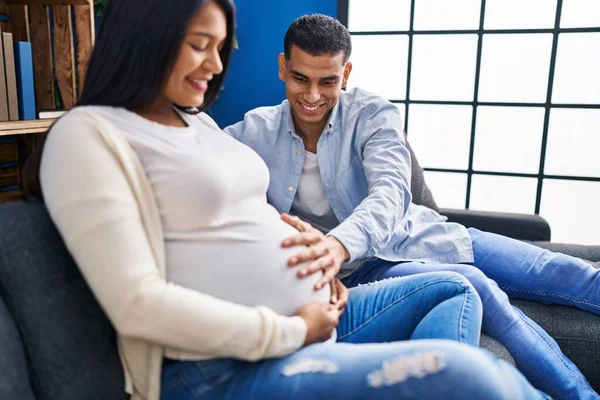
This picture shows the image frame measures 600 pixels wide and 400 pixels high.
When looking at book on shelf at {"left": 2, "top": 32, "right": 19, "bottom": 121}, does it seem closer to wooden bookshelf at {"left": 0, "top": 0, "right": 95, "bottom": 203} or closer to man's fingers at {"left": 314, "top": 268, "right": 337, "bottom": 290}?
wooden bookshelf at {"left": 0, "top": 0, "right": 95, "bottom": 203}

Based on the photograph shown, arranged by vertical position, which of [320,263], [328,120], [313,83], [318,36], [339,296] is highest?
[318,36]

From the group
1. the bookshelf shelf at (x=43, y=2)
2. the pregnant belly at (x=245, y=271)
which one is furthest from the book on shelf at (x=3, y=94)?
the pregnant belly at (x=245, y=271)

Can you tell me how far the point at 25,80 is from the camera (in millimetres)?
2160

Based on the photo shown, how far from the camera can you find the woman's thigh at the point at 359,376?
74 cm

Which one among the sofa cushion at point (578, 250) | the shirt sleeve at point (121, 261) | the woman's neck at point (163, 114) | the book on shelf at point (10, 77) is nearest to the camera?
the shirt sleeve at point (121, 261)

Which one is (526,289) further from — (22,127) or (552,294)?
(22,127)

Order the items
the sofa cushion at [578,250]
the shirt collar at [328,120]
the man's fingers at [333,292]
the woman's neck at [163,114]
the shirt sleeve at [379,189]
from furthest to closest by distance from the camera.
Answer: the sofa cushion at [578,250], the shirt collar at [328,120], the shirt sleeve at [379,189], the man's fingers at [333,292], the woman's neck at [163,114]

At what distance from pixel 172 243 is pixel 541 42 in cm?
287

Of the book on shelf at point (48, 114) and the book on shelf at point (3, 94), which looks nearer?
the book on shelf at point (3, 94)

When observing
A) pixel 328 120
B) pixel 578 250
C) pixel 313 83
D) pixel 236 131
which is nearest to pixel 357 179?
pixel 328 120

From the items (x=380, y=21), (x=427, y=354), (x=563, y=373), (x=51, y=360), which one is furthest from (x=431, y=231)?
(x=380, y=21)

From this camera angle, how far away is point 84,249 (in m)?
0.74

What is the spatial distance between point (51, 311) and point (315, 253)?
18.2 inches

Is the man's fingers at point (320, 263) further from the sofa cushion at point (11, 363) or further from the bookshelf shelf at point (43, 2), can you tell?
the bookshelf shelf at point (43, 2)
